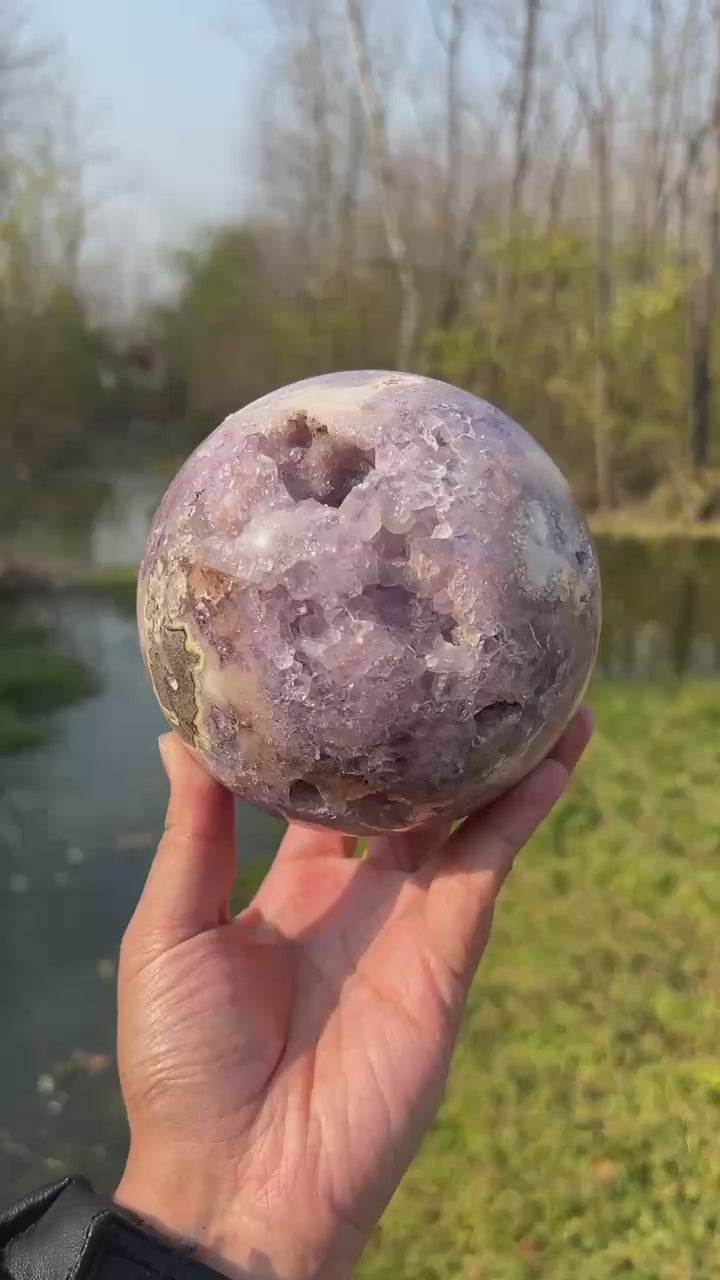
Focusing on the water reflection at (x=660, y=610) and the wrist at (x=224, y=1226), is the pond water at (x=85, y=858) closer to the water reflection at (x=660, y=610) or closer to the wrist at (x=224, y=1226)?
the water reflection at (x=660, y=610)

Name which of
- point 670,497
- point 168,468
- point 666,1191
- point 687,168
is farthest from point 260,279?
point 666,1191

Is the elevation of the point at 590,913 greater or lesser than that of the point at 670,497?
greater

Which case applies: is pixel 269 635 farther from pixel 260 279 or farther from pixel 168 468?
pixel 260 279

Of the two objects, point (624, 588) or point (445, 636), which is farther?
point (624, 588)

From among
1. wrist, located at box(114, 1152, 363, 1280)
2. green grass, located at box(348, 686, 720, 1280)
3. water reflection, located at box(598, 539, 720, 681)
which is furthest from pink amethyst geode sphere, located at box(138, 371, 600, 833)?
water reflection, located at box(598, 539, 720, 681)

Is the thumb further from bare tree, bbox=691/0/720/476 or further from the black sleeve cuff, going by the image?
bare tree, bbox=691/0/720/476

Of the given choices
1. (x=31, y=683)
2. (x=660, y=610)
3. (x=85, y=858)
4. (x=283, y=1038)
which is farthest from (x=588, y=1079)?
(x=660, y=610)
